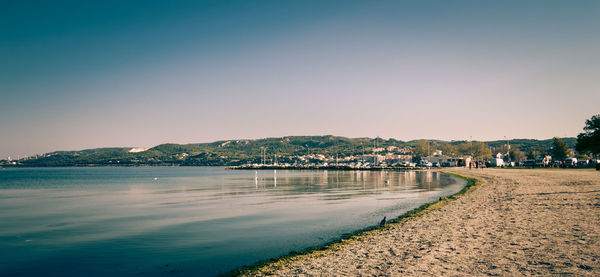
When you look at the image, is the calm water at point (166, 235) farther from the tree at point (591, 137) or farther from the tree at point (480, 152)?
the tree at point (480, 152)

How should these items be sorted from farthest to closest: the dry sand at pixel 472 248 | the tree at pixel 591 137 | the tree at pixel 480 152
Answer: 1. the tree at pixel 480 152
2. the tree at pixel 591 137
3. the dry sand at pixel 472 248

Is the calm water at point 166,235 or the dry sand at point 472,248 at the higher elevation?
the dry sand at point 472,248

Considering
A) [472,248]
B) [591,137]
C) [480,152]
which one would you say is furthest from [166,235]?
[480,152]

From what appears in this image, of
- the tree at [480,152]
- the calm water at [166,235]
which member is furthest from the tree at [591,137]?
the tree at [480,152]

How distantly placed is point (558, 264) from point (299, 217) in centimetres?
1467

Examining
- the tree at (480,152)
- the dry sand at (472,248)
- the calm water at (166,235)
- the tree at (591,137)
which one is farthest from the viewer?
the tree at (480,152)

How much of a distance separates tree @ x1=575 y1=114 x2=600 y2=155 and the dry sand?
69818 mm

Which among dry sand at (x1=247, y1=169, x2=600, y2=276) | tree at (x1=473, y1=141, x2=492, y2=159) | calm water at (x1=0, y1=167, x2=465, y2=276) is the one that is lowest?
calm water at (x1=0, y1=167, x2=465, y2=276)

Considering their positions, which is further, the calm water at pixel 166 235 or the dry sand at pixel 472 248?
the calm water at pixel 166 235

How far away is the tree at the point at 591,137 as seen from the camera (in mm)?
Result: 71062

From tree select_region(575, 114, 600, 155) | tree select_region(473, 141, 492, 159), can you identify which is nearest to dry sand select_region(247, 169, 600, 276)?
tree select_region(575, 114, 600, 155)

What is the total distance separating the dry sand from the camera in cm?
876

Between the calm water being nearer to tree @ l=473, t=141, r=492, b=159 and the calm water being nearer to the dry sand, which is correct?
the dry sand

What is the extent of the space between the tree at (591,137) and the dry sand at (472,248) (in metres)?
69.8
